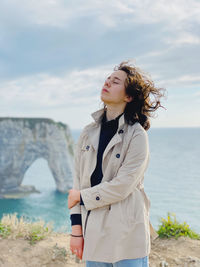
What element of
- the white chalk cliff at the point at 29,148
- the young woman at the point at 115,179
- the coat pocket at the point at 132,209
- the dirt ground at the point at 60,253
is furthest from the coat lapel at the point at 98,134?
the white chalk cliff at the point at 29,148

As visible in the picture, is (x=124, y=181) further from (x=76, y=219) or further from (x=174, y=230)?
(x=174, y=230)

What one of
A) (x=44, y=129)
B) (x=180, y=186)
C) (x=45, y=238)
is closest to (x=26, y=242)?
(x=45, y=238)

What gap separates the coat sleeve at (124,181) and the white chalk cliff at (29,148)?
1361 inches

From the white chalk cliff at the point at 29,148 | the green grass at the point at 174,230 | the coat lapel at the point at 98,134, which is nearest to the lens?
the coat lapel at the point at 98,134

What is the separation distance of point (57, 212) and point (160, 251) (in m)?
29.2

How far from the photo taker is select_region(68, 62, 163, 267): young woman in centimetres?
204

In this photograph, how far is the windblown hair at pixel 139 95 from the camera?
2256mm

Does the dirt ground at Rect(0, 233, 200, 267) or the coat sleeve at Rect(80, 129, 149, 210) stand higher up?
the coat sleeve at Rect(80, 129, 149, 210)

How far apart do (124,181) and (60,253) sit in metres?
2.59

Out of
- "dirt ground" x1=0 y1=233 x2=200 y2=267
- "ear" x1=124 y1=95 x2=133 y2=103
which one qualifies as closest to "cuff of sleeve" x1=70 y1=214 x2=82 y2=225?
"ear" x1=124 y1=95 x2=133 y2=103

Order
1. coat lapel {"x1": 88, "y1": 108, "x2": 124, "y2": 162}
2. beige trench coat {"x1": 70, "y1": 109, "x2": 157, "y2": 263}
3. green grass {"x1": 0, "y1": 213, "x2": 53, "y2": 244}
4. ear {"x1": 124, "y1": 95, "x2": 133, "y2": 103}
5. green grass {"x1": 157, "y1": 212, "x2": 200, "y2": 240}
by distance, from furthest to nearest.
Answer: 1. green grass {"x1": 157, "y1": 212, "x2": 200, "y2": 240}
2. green grass {"x1": 0, "y1": 213, "x2": 53, "y2": 244}
3. ear {"x1": 124, "y1": 95, "x2": 133, "y2": 103}
4. coat lapel {"x1": 88, "y1": 108, "x2": 124, "y2": 162}
5. beige trench coat {"x1": 70, "y1": 109, "x2": 157, "y2": 263}

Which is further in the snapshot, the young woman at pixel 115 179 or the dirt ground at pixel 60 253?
the dirt ground at pixel 60 253

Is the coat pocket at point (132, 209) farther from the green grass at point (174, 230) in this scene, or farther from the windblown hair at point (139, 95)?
the green grass at point (174, 230)

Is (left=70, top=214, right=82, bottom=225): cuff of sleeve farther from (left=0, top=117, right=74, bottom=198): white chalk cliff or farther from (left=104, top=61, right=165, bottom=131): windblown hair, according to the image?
(left=0, top=117, right=74, bottom=198): white chalk cliff
